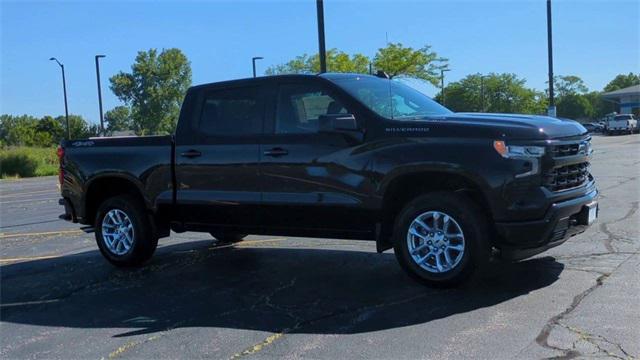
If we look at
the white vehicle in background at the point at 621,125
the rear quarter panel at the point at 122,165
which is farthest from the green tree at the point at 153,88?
the rear quarter panel at the point at 122,165

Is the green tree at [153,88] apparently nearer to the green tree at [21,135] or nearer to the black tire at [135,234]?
the green tree at [21,135]

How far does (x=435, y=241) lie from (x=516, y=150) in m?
1.05

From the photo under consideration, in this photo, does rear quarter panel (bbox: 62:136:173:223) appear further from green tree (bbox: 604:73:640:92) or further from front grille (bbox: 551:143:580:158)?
green tree (bbox: 604:73:640:92)

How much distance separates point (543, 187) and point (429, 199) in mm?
953

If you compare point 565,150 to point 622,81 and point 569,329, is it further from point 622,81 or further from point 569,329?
point 622,81

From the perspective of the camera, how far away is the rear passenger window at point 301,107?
6.11m

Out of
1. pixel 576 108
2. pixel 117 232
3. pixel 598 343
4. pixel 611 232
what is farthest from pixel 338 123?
pixel 576 108

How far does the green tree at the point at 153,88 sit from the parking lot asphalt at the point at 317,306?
2751 inches

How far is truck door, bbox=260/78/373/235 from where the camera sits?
5.85 m

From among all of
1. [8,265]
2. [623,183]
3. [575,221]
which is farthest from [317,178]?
[623,183]

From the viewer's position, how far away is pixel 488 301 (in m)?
5.13

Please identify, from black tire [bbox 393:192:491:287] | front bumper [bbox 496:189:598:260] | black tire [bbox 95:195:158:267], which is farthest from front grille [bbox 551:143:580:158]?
black tire [bbox 95:195:158:267]

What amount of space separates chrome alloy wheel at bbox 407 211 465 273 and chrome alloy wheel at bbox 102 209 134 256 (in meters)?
3.47

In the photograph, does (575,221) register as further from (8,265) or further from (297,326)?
(8,265)
